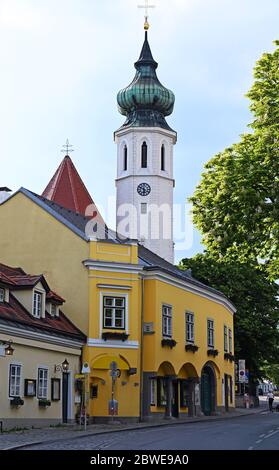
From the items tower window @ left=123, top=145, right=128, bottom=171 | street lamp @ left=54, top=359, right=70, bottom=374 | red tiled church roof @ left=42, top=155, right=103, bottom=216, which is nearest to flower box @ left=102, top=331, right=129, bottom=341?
street lamp @ left=54, top=359, right=70, bottom=374

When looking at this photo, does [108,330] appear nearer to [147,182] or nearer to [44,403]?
[44,403]

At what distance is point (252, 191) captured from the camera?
83.8 feet

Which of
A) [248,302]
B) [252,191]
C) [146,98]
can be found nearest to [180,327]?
[252,191]

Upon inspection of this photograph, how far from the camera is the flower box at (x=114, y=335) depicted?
3382 centimetres

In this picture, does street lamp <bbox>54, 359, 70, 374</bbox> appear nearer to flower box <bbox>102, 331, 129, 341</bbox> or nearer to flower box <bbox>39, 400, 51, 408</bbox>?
flower box <bbox>39, 400, 51, 408</bbox>

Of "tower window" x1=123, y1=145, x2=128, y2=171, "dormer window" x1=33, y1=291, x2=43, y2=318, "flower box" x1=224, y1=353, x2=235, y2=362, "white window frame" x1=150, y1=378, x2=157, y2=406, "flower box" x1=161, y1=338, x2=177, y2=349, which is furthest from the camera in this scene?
"tower window" x1=123, y1=145, x2=128, y2=171

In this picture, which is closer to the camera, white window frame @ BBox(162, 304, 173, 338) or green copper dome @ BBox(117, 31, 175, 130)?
white window frame @ BBox(162, 304, 173, 338)

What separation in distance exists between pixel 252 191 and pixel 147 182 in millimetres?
58610

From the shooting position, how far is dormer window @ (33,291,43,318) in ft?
102

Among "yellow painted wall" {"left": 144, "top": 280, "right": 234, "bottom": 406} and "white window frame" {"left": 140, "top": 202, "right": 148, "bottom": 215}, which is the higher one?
"white window frame" {"left": 140, "top": 202, "right": 148, "bottom": 215}

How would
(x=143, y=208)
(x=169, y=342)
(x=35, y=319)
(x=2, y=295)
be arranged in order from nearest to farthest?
(x=2, y=295)
(x=35, y=319)
(x=169, y=342)
(x=143, y=208)

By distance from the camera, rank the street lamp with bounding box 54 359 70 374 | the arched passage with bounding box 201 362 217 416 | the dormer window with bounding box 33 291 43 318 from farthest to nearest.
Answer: the arched passage with bounding box 201 362 217 416 < the dormer window with bounding box 33 291 43 318 < the street lamp with bounding box 54 359 70 374

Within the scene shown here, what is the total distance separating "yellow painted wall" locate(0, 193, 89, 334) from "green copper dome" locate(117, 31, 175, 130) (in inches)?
1908

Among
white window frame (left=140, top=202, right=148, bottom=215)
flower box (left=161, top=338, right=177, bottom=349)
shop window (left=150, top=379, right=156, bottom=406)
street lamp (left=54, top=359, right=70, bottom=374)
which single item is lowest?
shop window (left=150, top=379, right=156, bottom=406)
